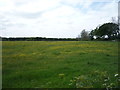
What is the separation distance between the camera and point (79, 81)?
477 inches

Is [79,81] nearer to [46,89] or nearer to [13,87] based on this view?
[46,89]

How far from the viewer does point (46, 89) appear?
10.9m

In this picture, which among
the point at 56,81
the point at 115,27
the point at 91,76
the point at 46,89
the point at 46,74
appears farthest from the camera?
the point at 115,27

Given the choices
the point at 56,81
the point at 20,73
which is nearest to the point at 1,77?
the point at 20,73

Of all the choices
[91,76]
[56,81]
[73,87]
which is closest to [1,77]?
[56,81]

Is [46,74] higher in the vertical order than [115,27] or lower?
lower

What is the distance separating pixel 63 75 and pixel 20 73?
3.90m

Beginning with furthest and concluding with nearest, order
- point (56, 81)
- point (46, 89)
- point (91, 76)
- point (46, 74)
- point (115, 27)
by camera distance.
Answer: point (115, 27) → point (46, 74) → point (91, 76) → point (56, 81) → point (46, 89)

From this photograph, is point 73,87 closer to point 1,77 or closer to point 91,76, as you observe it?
point 91,76

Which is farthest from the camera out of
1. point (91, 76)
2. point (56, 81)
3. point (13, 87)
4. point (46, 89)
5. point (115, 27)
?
point (115, 27)

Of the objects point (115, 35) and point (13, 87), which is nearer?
point (13, 87)

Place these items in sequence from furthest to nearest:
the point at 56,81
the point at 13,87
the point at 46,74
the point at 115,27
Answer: the point at 115,27
the point at 46,74
the point at 56,81
the point at 13,87

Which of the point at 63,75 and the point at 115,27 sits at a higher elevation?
the point at 115,27

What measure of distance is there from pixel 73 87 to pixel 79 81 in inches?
46.8
